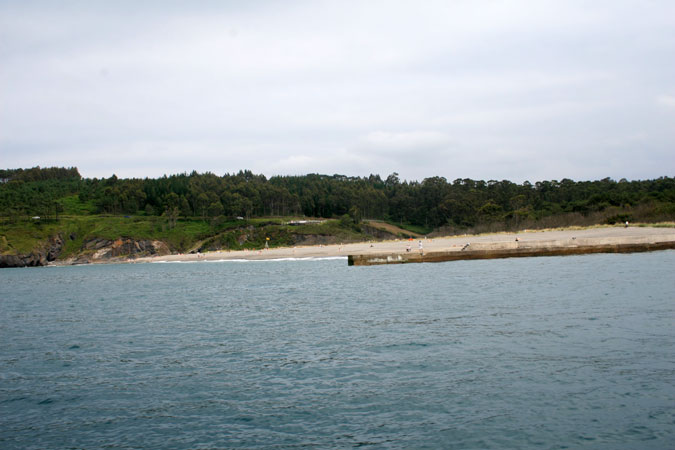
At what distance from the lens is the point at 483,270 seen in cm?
3841

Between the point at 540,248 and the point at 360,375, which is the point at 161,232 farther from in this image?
the point at 360,375

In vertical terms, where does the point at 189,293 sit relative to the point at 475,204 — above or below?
below

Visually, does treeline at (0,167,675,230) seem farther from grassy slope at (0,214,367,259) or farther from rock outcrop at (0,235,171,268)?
rock outcrop at (0,235,171,268)

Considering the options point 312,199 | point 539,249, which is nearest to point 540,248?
→ point 539,249

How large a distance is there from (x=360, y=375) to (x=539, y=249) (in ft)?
127

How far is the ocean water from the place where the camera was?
8930mm

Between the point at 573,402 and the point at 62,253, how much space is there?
137731 millimetres

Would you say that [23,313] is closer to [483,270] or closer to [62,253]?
[483,270]

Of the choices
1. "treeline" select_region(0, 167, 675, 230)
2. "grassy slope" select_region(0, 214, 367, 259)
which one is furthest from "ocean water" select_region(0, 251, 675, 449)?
"grassy slope" select_region(0, 214, 367, 259)

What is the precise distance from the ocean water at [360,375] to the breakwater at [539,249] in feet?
74.9

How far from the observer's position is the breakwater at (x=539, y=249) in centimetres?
4491

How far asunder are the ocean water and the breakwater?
74.9 ft

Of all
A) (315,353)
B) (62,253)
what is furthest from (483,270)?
(62,253)

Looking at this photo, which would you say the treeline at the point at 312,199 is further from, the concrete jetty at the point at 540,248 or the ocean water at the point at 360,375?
the ocean water at the point at 360,375
